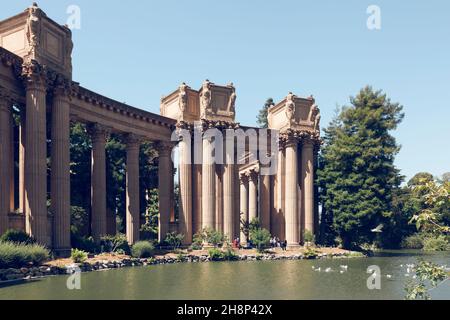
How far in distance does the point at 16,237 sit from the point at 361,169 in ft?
131

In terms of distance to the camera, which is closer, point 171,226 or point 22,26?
point 22,26

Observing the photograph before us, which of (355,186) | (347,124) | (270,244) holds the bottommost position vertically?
(270,244)

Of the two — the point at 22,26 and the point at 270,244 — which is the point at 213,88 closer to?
the point at 270,244

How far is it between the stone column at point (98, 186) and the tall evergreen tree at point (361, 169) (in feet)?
89.5

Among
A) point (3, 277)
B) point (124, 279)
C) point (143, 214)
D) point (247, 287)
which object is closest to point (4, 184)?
point (3, 277)

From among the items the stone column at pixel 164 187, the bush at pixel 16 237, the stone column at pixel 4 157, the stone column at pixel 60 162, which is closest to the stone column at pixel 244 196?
the stone column at pixel 164 187

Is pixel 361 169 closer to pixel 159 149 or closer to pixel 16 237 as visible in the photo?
pixel 159 149

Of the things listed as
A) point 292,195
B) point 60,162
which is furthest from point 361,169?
point 60,162

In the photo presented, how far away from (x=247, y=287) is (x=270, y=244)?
112ft

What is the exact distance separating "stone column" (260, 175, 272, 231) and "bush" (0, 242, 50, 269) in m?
31.7

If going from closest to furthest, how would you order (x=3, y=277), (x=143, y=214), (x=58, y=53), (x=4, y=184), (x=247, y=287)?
(x=247, y=287) → (x=3, y=277) → (x=4, y=184) → (x=58, y=53) → (x=143, y=214)

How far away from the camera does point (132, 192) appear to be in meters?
52.8

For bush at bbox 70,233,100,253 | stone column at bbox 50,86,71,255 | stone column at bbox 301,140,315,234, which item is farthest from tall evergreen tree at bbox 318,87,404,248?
stone column at bbox 50,86,71,255

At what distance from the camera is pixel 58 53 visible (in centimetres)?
4066
